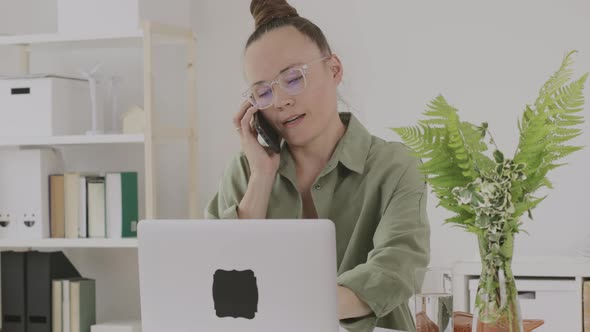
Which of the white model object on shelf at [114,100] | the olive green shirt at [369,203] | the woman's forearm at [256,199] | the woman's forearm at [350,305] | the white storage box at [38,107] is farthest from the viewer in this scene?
the white model object on shelf at [114,100]

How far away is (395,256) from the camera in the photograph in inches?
64.5

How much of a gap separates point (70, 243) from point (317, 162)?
1.84 meters

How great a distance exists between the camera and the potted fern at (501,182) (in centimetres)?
133

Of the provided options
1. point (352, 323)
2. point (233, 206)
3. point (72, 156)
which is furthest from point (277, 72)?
point (72, 156)

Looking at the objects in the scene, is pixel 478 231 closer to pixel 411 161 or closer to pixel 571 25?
pixel 411 161

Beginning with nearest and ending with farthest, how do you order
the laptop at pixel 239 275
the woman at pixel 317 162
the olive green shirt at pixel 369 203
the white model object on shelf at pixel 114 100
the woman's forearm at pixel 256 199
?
the laptop at pixel 239 275
the olive green shirt at pixel 369 203
the woman at pixel 317 162
the woman's forearm at pixel 256 199
the white model object on shelf at pixel 114 100

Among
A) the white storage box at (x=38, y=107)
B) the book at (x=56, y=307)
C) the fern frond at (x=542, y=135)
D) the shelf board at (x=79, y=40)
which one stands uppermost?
the shelf board at (x=79, y=40)

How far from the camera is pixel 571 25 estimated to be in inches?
139

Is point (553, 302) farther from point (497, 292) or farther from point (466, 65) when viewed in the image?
point (497, 292)

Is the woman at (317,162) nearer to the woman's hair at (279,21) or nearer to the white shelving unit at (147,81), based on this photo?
the woman's hair at (279,21)

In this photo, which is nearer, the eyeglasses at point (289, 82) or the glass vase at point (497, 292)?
the glass vase at point (497, 292)

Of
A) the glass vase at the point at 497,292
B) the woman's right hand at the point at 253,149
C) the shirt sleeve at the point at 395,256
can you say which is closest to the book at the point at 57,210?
the woman's right hand at the point at 253,149

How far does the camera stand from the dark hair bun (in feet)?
6.42

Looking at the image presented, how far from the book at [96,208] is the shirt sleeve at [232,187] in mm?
1550
